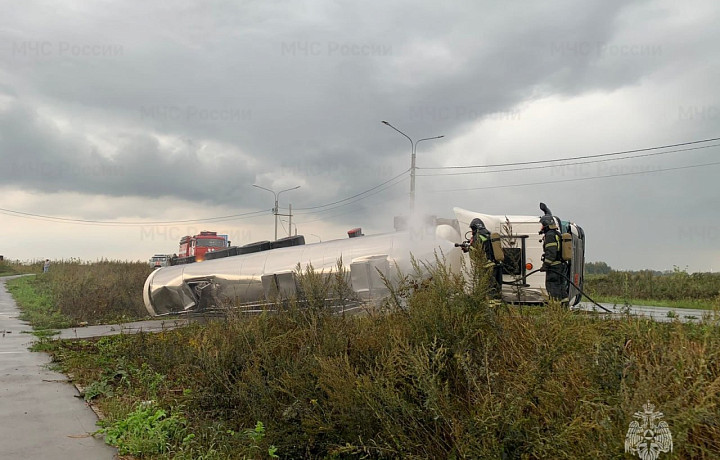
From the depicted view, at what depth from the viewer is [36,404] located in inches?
272

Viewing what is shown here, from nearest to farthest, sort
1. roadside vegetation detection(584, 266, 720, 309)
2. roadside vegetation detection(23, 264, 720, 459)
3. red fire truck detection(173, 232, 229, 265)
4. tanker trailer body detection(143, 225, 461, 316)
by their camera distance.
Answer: roadside vegetation detection(23, 264, 720, 459)
tanker trailer body detection(143, 225, 461, 316)
roadside vegetation detection(584, 266, 720, 309)
red fire truck detection(173, 232, 229, 265)

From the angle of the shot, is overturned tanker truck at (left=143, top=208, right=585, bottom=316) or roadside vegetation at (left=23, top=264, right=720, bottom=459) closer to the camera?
roadside vegetation at (left=23, top=264, right=720, bottom=459)

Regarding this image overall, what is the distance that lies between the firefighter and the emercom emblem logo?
22.6ft

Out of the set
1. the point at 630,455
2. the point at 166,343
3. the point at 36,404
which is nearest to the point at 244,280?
the point at 166,343

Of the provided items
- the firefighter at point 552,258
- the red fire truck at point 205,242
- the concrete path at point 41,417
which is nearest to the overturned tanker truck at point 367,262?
the firefighter at point 552,258

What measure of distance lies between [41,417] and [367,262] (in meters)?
5.60

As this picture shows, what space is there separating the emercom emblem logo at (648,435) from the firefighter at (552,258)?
6.88 metres

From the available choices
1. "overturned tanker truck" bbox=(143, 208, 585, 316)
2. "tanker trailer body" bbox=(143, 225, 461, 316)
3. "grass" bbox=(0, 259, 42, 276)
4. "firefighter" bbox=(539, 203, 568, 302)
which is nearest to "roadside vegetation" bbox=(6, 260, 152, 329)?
"tanker trailer body" bbox=(143, 225, 461, 316)

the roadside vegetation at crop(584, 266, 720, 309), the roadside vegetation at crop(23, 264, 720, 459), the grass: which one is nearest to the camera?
the roadside vegetation at crop(23, 264, 720, 459)

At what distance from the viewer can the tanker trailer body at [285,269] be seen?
10.1m

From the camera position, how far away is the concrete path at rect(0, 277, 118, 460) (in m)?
5.20

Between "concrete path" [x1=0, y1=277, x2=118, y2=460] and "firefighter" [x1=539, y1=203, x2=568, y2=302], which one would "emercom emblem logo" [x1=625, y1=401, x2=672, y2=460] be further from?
"firefighter" [x1=539, y1=203, x2=568, y2=302]

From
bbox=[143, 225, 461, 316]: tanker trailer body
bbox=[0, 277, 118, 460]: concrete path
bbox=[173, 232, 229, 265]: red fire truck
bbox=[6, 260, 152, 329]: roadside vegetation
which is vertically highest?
bbox=[173, 232, 229, 265]: red fire truck

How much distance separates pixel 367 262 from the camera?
1005 cm
